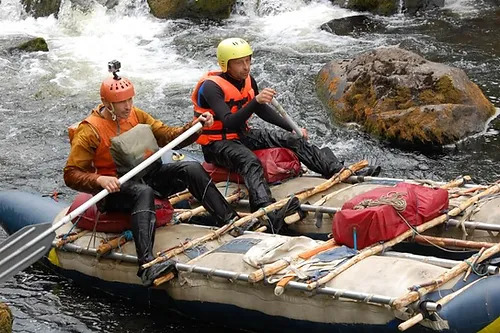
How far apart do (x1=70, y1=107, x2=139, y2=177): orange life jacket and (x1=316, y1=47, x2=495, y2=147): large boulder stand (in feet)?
13.7

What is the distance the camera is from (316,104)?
11680mm

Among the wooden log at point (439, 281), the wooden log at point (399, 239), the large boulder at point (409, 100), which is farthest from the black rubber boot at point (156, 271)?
the large boulder at point (409, 100)

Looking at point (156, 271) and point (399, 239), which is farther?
point (156, 271)

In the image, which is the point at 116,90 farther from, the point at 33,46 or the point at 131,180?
the point at 33,46

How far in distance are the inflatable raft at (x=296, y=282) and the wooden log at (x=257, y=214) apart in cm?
3

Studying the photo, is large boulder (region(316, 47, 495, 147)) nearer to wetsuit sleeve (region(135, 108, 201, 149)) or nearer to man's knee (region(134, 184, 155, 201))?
wetsuit sleeve (region(135, 108, 201, 149))

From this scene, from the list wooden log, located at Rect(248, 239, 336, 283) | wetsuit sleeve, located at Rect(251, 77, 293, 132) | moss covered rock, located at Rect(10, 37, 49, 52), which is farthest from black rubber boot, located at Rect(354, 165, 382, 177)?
moss covered rock, located at Rect(10, 37, 49, 52)

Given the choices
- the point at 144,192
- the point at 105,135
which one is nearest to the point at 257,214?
the point at 144,192

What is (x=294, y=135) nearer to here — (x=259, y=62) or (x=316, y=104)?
(x=316, y=104)

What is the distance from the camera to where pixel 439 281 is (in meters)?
5.43

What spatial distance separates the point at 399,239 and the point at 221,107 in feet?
7.31

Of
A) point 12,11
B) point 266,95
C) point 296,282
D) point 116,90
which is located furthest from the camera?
point 12,11

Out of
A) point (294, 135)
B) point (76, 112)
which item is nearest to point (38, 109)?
point (76, 112)

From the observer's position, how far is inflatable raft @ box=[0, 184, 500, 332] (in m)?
5.37
